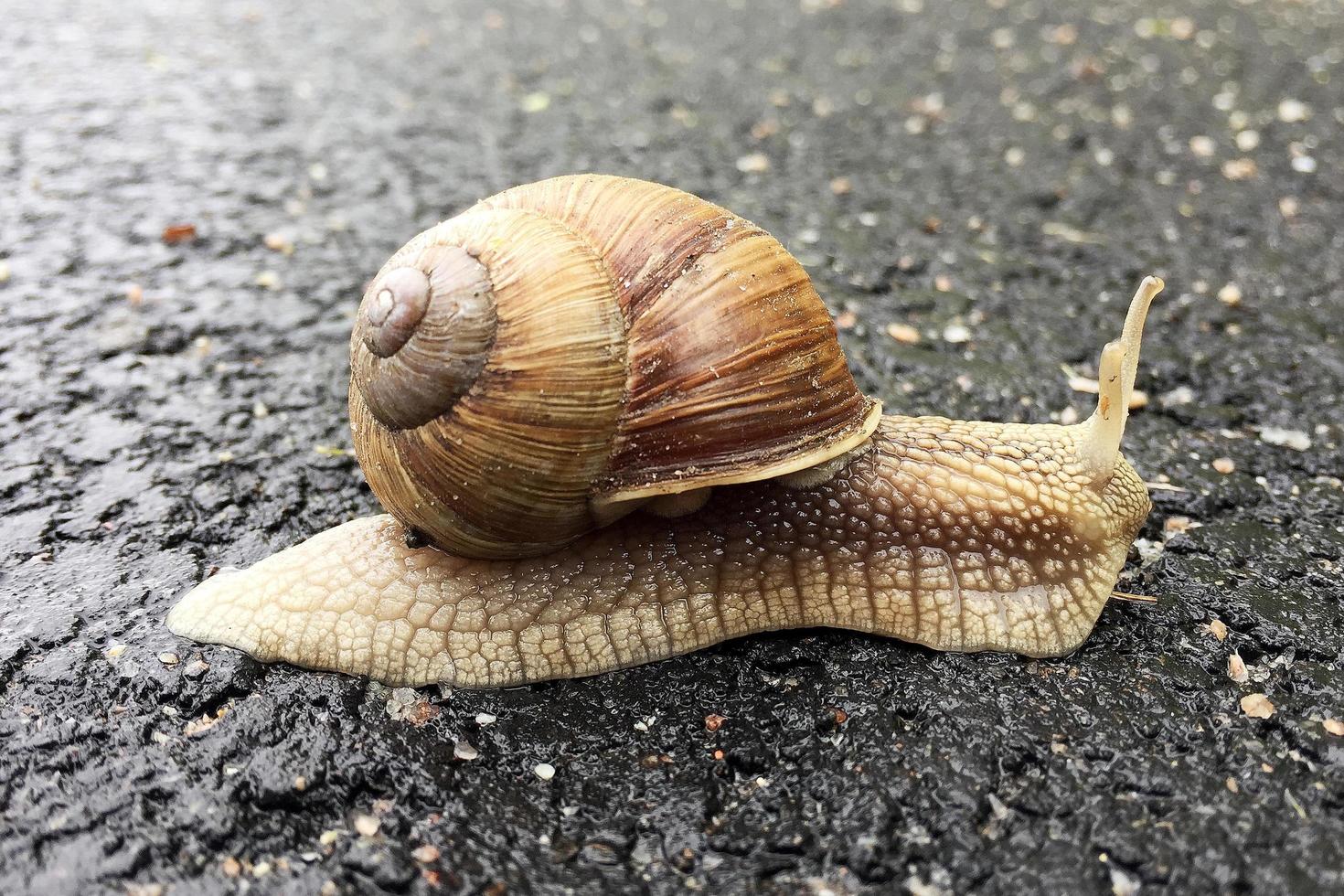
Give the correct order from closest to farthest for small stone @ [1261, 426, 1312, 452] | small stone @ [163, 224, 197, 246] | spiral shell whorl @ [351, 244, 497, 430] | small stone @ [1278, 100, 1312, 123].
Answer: spiral shell whorl @ [351, 244, 497, 430] < small stone @ [1261, 426, 1312, 452] < small stone @ [163, 224, 197, 246] < small stone @ [1278, 100, 1312, 123]

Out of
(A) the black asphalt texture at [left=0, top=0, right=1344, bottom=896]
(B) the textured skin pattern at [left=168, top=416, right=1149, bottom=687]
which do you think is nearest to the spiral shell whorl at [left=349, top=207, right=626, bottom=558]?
(B) the textured skin pattern at [left=168, top=416, right=1149, bottom=687]

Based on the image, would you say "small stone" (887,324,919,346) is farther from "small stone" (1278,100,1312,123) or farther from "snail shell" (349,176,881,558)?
"small stone" (1278,100,1312,123)

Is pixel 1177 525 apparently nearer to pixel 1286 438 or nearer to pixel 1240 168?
pixel 1286 438

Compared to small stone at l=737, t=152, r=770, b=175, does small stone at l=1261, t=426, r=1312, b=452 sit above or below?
A: below

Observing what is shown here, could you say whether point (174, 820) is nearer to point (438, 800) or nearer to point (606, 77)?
point (438, 800)

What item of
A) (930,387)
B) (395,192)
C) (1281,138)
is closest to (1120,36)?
(1281,138)

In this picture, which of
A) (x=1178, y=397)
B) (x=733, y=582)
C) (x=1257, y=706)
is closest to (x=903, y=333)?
(x=1178, y=397)
